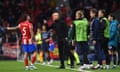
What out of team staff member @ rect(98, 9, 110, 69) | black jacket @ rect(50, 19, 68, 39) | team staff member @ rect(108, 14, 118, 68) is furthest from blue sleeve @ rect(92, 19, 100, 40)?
team staff member @ rect(108, 14, 118, 68)

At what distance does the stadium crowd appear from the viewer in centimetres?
1672

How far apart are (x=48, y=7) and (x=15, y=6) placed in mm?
2423

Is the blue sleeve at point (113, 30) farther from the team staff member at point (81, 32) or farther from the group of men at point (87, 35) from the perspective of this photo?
the team staff member at point (81, 32)

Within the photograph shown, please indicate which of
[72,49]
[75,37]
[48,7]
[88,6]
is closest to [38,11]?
[48,7]

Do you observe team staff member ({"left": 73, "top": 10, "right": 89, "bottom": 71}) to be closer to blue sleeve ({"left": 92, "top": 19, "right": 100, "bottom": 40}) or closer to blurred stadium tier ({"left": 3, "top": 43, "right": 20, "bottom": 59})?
blue sleeve ({"left": 92, "top": 19, "right": 100, "bottom": 40})

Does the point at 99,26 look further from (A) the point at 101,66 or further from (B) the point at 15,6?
(B) the point at 15,6

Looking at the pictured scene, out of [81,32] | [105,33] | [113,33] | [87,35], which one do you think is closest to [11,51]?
[113,33]

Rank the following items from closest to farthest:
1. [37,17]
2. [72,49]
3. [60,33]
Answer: [60,33] < [72,49] < [37,17]

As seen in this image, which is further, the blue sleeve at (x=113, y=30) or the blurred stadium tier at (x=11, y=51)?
the blurred stadium tier at (x=11, y=51)

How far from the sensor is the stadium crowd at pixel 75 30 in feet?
54.9

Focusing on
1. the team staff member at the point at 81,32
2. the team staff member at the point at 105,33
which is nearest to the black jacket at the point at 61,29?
the team staff member at the point at 81,32

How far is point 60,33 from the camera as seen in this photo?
702 inches

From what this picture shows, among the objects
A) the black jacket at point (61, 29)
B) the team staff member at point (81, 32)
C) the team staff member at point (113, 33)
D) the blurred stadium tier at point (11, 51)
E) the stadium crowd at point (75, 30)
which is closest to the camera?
the team staff member at point (81, 32)

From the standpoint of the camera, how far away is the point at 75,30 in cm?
1677
